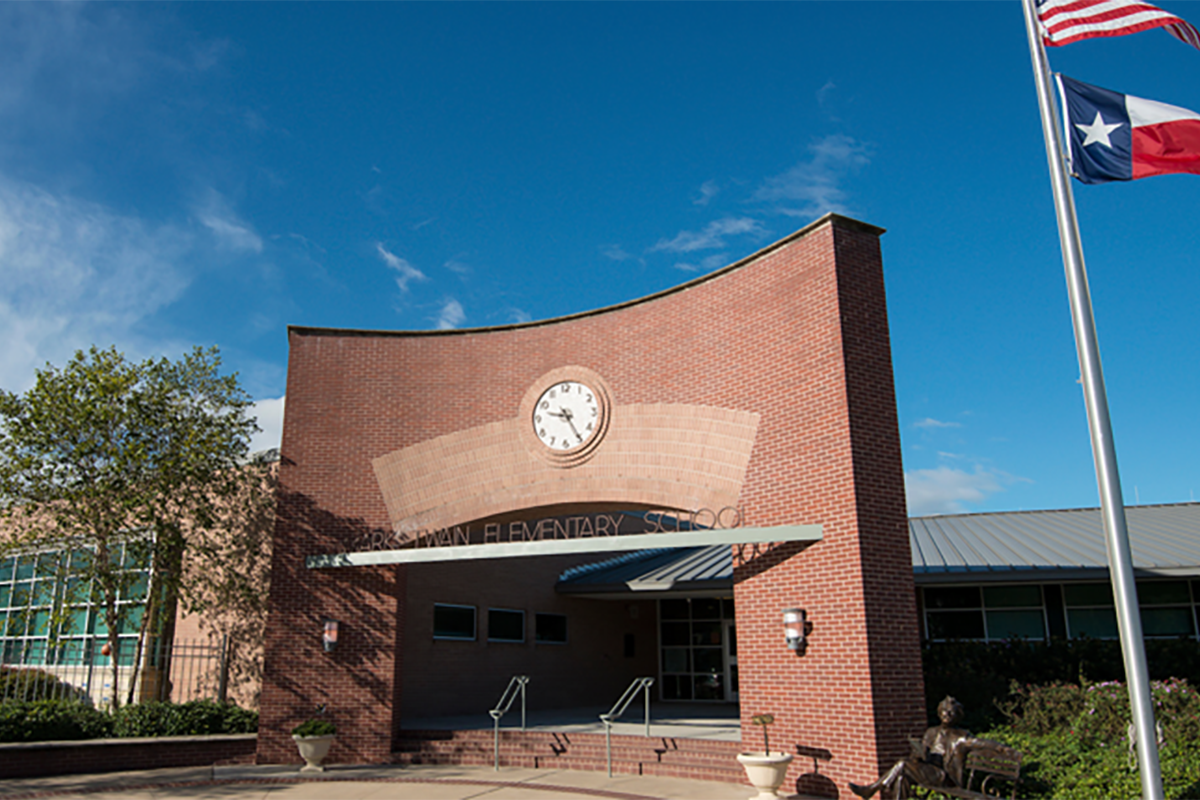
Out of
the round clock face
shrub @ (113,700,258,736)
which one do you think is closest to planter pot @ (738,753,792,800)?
the round clock face

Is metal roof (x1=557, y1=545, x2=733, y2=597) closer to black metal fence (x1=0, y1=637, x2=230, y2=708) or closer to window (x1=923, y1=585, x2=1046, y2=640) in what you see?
window (x1=923, y1=585, x2=1046, y2=640)

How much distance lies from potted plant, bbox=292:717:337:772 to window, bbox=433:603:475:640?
489 centimetres

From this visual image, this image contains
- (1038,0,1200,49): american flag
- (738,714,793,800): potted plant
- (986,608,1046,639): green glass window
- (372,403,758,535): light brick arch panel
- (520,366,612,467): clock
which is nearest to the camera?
(1038,0,1200,49): american flag

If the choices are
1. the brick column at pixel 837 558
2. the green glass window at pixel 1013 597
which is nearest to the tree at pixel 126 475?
the brick column at pixel 837 558

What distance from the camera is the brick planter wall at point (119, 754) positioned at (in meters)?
13.8

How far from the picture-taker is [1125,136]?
882 centimetres

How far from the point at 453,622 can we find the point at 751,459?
31.4ft

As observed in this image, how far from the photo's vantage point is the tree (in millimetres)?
17109

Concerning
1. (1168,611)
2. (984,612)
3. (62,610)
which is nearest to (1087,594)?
(1168,611)

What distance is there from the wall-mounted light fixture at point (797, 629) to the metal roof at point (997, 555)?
4.59 meters

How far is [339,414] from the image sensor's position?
55.0 ft

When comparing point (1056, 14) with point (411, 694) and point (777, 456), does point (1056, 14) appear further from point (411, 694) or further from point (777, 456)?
point (411, 694)

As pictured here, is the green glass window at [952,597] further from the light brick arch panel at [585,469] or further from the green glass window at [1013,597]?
the light brick arch panel at [585,469]

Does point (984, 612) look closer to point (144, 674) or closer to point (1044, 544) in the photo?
point (1044, 544)
